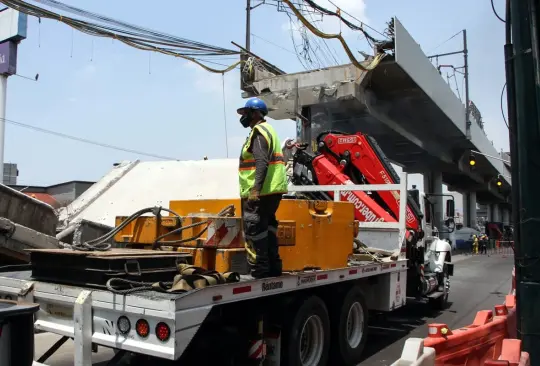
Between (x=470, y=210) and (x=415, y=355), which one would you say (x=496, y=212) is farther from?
(x=415, y=355)

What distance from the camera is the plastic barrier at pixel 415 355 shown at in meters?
3.35

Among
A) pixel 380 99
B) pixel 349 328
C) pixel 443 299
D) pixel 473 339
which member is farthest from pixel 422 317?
pixel 380 99

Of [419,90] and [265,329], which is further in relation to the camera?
[419,90]

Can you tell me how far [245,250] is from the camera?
4949 mm

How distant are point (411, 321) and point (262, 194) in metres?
5.53

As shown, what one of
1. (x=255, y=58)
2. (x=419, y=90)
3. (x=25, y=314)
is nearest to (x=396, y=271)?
(x=25, y=314)

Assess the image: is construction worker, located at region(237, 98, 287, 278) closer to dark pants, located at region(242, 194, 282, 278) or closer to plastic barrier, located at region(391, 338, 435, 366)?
dark pants, located at region(242, 194, 282, 278)

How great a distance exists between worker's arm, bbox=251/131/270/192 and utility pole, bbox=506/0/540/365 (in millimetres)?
2241

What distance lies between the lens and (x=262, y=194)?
4766mm

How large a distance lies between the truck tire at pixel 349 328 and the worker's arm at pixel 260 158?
206 centimetres

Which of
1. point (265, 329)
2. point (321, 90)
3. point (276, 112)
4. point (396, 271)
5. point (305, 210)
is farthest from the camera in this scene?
point (276, 112)

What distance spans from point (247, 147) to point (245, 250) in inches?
38.5

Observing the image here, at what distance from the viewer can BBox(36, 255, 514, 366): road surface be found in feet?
20.7

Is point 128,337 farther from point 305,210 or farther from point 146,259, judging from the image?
point 305,210
